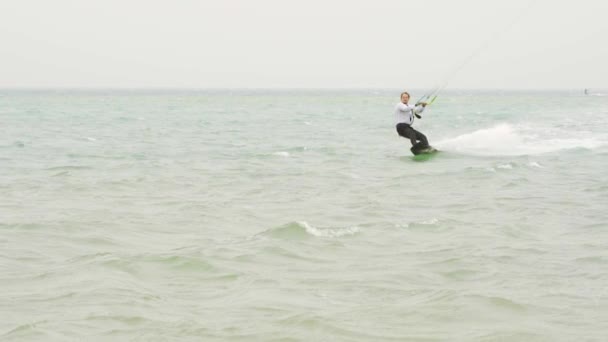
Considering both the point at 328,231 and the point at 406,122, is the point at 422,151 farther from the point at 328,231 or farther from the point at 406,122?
the point at 328,231

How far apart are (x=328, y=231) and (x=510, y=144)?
16652 mm

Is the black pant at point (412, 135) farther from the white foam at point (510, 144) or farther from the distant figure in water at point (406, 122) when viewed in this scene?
the white foam at point (510, 144)

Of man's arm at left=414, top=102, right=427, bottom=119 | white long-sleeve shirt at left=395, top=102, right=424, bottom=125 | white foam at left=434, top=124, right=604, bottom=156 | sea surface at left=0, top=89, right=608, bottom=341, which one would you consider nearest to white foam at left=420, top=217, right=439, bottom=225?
sea surface at left=0, top=89, right=608, bottom=341

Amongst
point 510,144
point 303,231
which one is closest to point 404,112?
point 510,144

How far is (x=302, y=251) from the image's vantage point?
8.69 meters

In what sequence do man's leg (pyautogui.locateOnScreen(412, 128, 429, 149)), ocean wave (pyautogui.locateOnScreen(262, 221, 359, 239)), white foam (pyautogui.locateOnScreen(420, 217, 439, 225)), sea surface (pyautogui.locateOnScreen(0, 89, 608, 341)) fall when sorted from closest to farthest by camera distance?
sea surface (pyautogui.locateOnScreen(0, 89, 608, 341)) < ocean wave (pyautogui.locateOnScreen(262, 221, 359, 239)) < white foam (pyautogui.locateOnScreen(420, 217, 439, 225)) < man's leg (pyautogui.locateOnScreen(412, 128, 429, 149))

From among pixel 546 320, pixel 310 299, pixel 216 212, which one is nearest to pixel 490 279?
pixel 546 320

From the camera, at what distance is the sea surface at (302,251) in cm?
599

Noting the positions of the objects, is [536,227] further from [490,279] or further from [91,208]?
[91,208]

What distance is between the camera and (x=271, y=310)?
6.33 m

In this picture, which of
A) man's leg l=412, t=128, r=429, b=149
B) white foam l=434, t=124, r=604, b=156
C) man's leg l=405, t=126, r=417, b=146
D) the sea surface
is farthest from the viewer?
white foam l=434, t=124, r=604, b=156

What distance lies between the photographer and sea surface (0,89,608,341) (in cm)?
599

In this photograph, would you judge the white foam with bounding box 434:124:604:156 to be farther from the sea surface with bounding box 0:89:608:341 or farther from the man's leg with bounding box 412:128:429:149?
the sea surface with bounding box 0:89:608:341

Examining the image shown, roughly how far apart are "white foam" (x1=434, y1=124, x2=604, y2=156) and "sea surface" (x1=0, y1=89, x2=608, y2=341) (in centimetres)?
424
